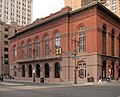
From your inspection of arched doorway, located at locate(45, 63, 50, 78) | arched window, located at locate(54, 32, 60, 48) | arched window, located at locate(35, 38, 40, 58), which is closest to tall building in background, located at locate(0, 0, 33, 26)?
arched window, located at locate(35, 38, 40, 58)

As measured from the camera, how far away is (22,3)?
17750 cm

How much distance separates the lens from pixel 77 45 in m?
55.3

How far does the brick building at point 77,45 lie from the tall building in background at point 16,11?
97973 millimetres

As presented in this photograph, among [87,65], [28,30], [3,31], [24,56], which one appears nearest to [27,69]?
[24,56]

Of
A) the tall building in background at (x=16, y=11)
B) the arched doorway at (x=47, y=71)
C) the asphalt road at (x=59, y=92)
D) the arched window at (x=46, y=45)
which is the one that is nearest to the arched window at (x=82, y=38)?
the arched window at (x=46, y=45)

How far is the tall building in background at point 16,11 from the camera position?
6427 inches

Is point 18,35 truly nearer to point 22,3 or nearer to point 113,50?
point 113,50

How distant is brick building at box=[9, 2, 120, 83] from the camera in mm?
51406

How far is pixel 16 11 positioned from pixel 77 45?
409 ft

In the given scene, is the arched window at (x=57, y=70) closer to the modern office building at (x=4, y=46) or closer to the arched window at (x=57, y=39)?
the arched window at (x=57, y=39)

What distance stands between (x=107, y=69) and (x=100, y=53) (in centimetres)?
509

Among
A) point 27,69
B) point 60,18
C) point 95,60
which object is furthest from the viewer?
point 27,69

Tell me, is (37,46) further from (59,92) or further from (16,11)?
(16,11)

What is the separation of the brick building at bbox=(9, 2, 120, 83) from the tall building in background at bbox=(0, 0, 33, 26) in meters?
98.0
